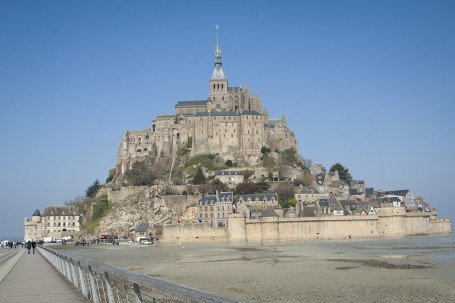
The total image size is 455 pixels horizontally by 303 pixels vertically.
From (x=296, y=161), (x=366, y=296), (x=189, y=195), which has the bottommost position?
(x=366, y=296)

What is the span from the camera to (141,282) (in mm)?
6816

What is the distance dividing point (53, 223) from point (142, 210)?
984 inches

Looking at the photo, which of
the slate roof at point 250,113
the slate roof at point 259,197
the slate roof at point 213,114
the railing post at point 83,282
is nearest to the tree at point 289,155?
the slate roof at point 250,113

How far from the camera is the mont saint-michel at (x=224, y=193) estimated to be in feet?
225

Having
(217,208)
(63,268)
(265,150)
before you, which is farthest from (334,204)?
(63,268)

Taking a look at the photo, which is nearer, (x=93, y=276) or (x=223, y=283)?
(x=93, y=276)

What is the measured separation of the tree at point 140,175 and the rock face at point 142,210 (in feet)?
9.93

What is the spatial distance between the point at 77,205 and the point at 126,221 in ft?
87.5

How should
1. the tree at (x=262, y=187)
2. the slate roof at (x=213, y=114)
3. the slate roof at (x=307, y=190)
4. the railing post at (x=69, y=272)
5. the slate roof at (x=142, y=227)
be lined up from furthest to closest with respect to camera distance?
1. the slate roof at (x=213, y=114)
2. the tree at (x=262, y=187)
3. the slate roof at (x=307, y=190)
4. the slate roof at (x=142, y=227)
5. the railing post at (x=69, y=272)

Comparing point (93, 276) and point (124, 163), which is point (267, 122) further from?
point (93, 276)

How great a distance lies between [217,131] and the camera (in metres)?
91.7

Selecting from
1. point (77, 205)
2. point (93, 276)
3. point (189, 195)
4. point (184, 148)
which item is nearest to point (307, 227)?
point (189, 195)

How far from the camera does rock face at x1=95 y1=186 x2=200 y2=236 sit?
78.5 m

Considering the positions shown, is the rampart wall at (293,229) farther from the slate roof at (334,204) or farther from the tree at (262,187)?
the tree at (262,187)
